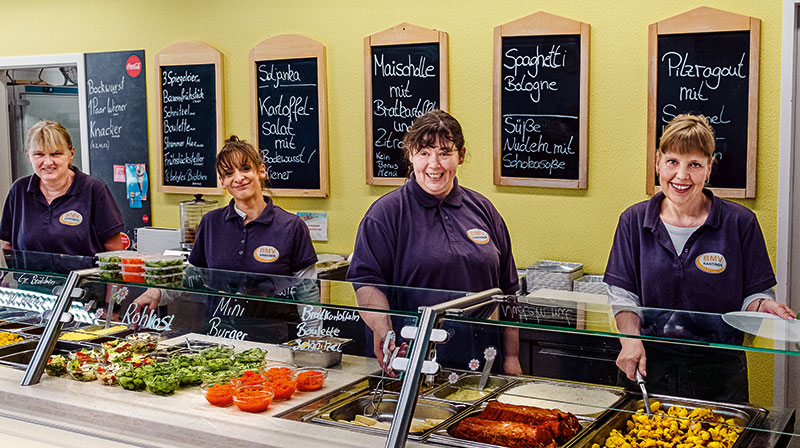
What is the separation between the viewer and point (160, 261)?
2801 millimetres

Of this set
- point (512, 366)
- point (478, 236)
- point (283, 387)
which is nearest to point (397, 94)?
point (478, 236)

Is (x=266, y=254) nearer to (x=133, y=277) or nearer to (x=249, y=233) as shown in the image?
(x=249, y=233)

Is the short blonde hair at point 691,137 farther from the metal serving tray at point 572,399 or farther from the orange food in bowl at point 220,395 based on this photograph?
the orange food in bowl at point 220,395

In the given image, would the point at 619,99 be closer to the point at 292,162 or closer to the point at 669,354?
the point at 292,162

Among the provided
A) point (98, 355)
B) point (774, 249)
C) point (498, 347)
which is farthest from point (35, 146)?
point (774, 249)

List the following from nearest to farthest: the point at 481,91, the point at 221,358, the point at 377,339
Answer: the point at 377,339, the point at 221,358, the point at 481,91

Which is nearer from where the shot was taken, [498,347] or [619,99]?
[498,347]

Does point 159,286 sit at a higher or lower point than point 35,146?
lower

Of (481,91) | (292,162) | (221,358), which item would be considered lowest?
(221,358)

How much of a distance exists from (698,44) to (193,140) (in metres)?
3.54

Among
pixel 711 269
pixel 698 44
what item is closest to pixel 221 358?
pixel 711 269

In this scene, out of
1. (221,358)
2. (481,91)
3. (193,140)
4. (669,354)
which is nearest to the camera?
(669,354)

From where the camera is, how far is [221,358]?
295 centimetres

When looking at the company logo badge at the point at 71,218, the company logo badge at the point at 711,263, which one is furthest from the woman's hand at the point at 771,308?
the company logo badge at the point at 71,218
